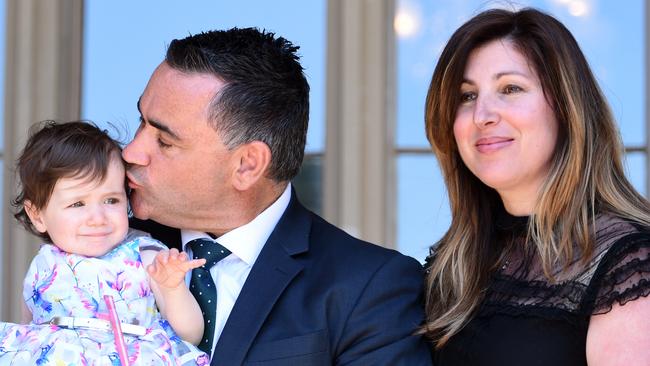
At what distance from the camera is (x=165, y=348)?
93.2 inches

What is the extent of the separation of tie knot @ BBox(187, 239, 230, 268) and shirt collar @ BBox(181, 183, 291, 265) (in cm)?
1

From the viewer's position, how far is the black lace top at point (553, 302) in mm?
2178

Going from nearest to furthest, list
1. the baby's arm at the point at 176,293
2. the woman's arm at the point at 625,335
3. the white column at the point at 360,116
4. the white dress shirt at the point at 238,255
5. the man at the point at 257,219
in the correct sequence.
A: 1. the woman's arm at the point at 625,335
2. the baby's arm at the point at 176,293
3. the man at the point at 257,219
4. the white dress shirt at the point at 238,255
5. the white column at the point at 360,116

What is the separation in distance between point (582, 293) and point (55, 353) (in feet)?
3.41

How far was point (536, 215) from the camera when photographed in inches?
94.3

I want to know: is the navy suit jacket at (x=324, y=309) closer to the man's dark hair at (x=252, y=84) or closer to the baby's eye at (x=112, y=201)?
the man's dark hair at (x=252, y=84)

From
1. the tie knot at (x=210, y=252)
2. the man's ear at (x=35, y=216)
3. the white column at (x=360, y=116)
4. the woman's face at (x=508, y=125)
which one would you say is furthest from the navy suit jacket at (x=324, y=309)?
the white column at (x=360, y=116)

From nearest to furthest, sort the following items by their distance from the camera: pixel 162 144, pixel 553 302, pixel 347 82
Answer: pixel 553 302 < pixel 162 144 < pixel 347 82

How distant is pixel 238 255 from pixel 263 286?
Answer: 0.49 feet

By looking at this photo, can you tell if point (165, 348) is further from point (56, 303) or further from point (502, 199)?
point (502, 199)

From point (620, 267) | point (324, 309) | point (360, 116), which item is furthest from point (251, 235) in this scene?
point (360, 116)

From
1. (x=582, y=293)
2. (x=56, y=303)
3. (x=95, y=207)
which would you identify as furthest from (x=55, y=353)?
(x=582, y=293)

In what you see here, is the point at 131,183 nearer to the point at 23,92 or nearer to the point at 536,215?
the point at 536,215

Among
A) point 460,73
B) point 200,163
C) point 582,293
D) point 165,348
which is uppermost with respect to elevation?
point 460,73
